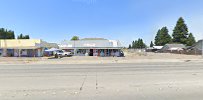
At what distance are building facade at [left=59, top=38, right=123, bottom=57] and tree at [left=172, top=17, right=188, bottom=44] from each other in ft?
159

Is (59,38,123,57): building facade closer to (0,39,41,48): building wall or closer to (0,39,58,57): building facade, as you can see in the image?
(0,39,58,57): building facade

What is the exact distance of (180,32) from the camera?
98.2 meters

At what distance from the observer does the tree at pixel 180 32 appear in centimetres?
9756

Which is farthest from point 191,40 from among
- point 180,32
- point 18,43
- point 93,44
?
point 18,43

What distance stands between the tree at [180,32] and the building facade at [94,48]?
4859 cm

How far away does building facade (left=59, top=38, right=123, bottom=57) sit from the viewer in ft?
184

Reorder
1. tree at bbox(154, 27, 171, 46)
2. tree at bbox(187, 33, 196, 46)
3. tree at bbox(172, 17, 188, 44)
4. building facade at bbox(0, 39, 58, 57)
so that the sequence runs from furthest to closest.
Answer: tree at bbox(154, 27, 171, 46), tree at bbox(187, 33, 196, 46), tree at bbox(172, 17, 188, 44), building facade at bbox(0, 39, 58, 57)

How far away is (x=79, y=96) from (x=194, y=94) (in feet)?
12.6

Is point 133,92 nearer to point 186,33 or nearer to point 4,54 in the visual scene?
point 4,54

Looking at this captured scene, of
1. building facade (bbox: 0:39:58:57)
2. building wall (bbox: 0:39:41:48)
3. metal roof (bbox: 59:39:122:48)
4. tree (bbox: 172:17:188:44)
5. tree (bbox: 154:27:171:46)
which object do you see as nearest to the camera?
building facade (bbox: 0:39:58:57)

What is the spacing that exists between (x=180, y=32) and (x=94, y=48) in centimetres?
5314

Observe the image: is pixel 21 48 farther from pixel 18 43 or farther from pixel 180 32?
pixel 180 32

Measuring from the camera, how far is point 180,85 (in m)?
10.2

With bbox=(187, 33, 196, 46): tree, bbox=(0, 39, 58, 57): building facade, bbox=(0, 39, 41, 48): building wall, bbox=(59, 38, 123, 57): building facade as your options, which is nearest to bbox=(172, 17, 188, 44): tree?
bbox=(187, 33, 196, 46): tree
